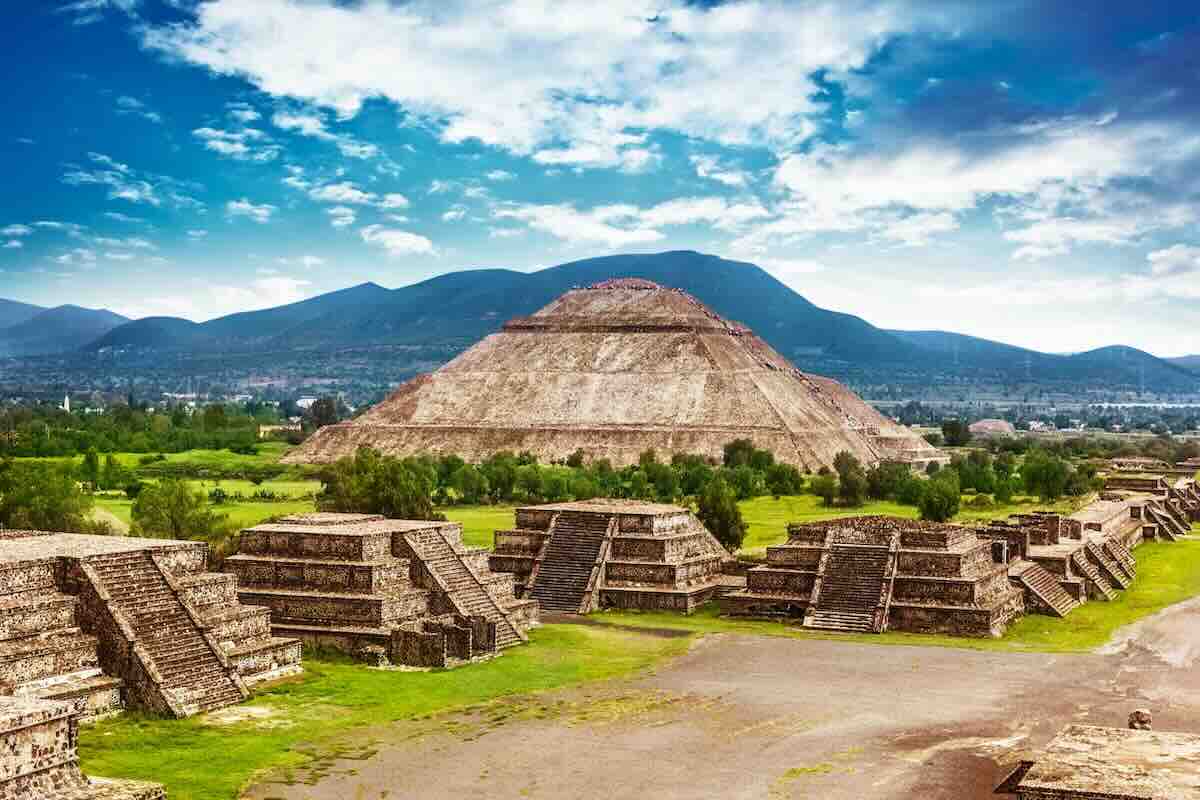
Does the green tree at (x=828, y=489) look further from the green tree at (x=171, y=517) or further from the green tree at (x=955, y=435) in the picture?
the green tree at (x=955, y=435)

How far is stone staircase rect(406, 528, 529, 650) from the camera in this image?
40.8 m

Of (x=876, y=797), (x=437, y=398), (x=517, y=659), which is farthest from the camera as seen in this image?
(x=437, y=398)

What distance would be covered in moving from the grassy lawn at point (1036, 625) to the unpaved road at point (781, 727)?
1.53 metres

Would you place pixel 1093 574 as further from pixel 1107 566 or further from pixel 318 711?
pixel 318 711

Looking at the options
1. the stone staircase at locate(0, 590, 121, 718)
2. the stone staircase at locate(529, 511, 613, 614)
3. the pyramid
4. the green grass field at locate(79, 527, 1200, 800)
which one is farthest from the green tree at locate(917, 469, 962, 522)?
the pyramid

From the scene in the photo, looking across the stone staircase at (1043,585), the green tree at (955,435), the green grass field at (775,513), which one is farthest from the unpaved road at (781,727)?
the green tree at (955,435)

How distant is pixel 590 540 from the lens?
51188mm

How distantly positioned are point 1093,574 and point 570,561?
66.3 ft

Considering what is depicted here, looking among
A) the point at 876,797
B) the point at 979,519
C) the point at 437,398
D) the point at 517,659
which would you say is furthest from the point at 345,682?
the point at 437,398

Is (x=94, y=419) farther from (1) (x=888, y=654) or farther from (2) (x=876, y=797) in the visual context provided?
(2) (x=876, y=797)

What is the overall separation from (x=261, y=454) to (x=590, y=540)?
88032mm

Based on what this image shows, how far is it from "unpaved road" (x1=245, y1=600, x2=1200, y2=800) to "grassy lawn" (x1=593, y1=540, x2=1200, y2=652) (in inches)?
60.2

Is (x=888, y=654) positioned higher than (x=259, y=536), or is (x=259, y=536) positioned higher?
(x=259, y=536)

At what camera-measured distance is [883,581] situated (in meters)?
45.8
